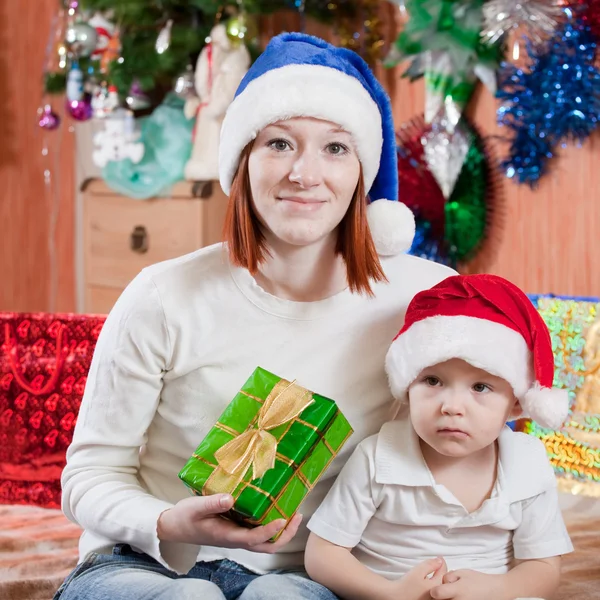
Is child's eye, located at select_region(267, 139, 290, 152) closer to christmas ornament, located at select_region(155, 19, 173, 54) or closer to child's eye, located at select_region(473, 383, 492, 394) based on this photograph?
child's eye, located at select_region(473, 383, 492, 394)

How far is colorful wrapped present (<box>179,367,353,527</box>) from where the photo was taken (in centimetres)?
111

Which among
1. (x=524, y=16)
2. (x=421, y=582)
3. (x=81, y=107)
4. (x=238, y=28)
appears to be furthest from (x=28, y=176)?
(x=421, y=582)

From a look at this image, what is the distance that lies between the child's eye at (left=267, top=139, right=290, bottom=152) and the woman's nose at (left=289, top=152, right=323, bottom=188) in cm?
3

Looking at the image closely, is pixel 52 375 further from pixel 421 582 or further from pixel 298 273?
pixel 421 582

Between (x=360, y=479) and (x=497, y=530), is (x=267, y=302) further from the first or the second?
(x=497, y=530)

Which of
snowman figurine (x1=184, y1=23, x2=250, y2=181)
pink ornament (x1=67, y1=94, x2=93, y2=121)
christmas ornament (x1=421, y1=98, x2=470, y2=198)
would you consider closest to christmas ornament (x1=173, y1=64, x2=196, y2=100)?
snowman figurine (x1=184, y1=23, x2=250, y2=181)

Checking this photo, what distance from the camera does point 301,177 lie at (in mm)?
1235

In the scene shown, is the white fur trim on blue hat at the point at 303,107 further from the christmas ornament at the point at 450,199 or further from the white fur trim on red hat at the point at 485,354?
the christmas ornament at the point at 450,199

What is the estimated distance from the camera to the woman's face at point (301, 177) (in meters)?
1.26

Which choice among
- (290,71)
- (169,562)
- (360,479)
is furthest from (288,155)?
(169,562)

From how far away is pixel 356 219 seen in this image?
52.8 inches

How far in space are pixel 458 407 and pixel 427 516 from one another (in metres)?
0.16

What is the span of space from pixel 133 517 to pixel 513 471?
51cm

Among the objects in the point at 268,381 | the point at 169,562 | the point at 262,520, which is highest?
the point at 268,381
